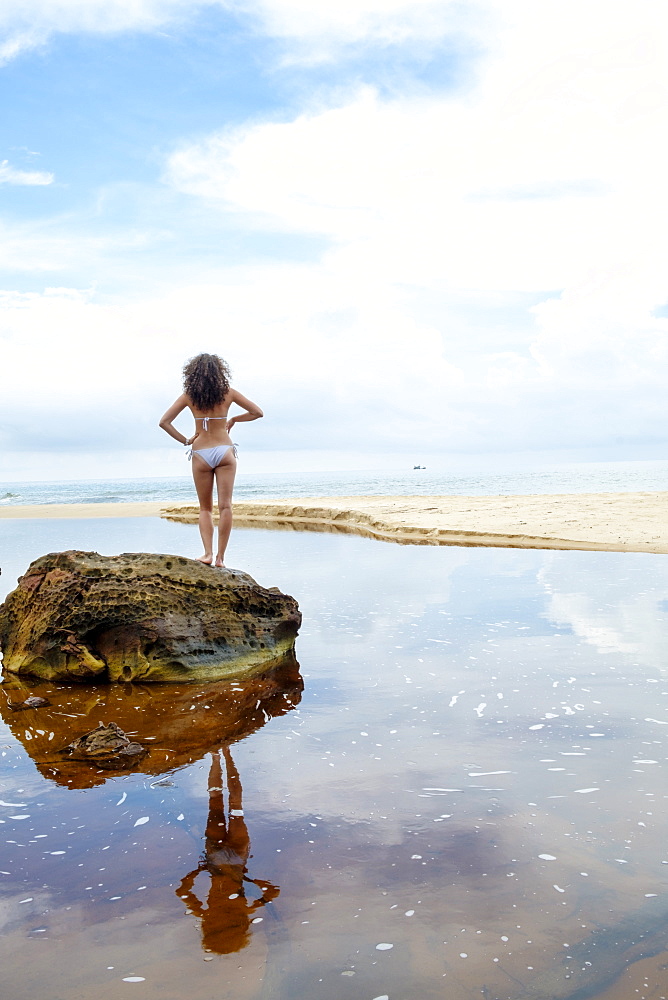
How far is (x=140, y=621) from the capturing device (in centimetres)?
586

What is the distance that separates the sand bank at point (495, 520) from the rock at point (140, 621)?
314 inches

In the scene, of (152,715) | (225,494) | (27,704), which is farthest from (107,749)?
(225,494)

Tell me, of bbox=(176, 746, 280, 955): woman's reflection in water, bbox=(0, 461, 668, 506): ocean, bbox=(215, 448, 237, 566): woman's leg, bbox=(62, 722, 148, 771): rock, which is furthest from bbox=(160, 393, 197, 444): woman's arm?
bbox=(0, 461, 668, 506): ocean

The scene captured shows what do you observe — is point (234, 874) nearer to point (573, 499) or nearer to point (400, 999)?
point (400, 999)

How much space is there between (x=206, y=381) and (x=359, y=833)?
207 inches

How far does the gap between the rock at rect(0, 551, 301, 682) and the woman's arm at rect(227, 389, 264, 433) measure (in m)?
1.80

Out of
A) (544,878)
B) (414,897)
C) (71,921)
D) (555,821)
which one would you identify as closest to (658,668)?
(555,821)

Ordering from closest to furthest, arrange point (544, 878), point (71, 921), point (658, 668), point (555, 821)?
1. point (71, 921)
2. point (544, 878)
3. point (555, 821)
4. point (658, 668)

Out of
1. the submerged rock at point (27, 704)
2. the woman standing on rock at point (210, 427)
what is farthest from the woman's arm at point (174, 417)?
the submerged rock at point (27, 704)

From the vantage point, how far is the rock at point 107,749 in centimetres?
387

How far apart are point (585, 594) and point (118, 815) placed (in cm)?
617

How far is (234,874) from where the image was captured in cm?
270

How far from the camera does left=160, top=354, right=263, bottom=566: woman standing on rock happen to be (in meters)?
7.43

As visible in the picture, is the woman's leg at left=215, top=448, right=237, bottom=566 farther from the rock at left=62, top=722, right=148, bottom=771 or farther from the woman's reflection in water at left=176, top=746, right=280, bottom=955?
the woman's reflection in water at left=176, top=746, right=280, bottom=955
